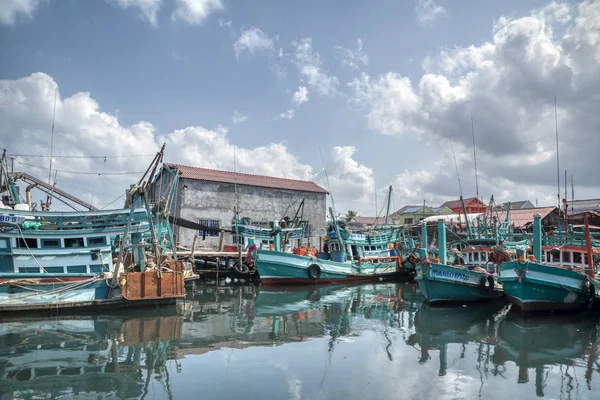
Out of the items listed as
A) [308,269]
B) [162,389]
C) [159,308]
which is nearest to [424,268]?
[308,269]

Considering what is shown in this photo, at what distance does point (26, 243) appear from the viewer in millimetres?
14461

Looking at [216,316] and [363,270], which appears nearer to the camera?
[216,316]

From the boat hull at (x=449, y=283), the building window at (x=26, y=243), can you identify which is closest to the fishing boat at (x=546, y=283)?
the boat hull at (x=449, y=283)

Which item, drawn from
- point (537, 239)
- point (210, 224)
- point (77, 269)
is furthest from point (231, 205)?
point (537, 239)

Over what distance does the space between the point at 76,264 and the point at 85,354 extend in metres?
6.31

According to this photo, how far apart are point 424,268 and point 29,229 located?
46.5 feet

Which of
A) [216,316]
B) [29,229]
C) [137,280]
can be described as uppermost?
[29,229]

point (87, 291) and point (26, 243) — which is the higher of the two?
point (26, 243)

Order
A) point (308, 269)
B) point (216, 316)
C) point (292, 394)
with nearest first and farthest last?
point (292, 394) < point (216, 316) < point (308, 269)

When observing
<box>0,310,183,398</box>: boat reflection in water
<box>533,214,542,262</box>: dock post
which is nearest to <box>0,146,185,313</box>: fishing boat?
<box>0,310,183,398</box>: boat reflection in water

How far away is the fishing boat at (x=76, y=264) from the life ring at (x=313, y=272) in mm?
8671

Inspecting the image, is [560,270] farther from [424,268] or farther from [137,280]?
[137,280]

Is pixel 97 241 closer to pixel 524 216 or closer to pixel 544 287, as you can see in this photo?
pixel 544 287

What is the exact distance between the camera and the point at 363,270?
25.2 metres
